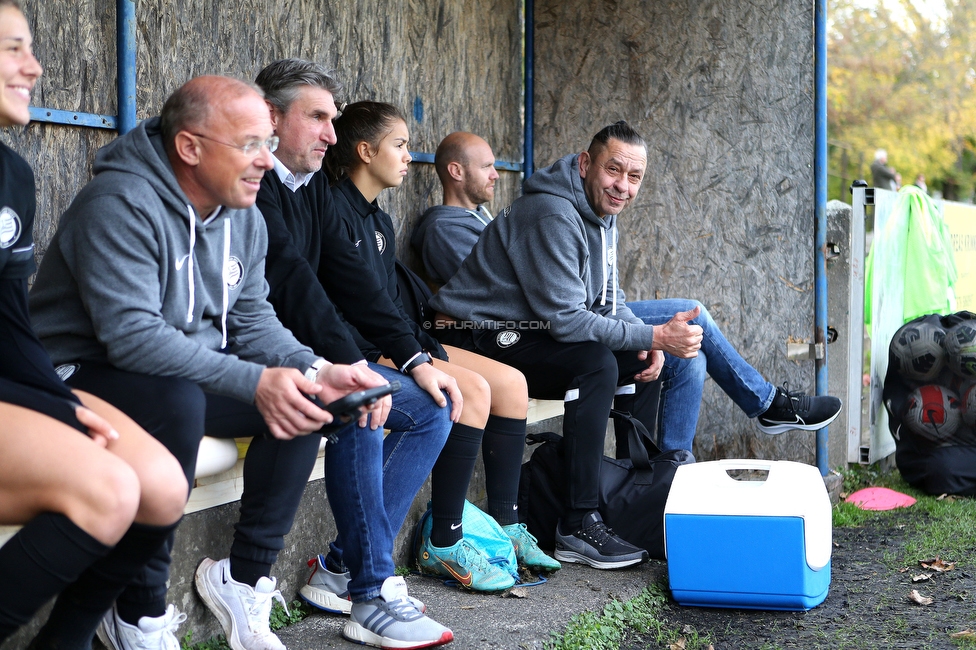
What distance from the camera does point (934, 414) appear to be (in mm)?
5160

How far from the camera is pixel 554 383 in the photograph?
390 cm

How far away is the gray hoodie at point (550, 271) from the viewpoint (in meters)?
3.92

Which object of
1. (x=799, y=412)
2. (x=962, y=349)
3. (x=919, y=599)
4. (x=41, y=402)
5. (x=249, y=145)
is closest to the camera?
(x=41, y=402)

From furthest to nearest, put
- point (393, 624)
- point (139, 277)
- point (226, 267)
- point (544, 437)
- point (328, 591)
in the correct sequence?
1. point (544, 437)
2. point (328, 591)
3. point (393, 624)
4. point (226, 267)
5. point (139, 277)

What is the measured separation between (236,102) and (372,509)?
1.13m

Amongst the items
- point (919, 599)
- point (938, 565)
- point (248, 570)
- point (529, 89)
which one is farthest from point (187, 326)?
point (529, 89)

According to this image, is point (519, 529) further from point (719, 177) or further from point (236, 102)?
point (719, 177)

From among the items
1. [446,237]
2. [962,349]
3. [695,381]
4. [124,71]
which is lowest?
[695,381]

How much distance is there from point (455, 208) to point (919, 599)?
2532 millimetres

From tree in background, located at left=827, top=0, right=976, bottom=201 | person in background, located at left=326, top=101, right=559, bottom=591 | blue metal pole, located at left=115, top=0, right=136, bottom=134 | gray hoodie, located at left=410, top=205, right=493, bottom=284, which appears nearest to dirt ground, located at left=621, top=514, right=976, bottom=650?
person in background, located at left=326, top=101, right=559, bottom=591

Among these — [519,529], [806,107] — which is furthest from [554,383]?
[806,107]

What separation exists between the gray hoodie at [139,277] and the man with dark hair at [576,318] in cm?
157

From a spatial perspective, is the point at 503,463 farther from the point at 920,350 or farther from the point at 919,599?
the point at 920,350

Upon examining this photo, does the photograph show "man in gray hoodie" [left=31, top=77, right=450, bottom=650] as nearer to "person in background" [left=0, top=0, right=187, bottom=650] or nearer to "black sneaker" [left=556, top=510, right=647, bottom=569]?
"person in background" [left=0, top=0, right=187, bottom=650]
